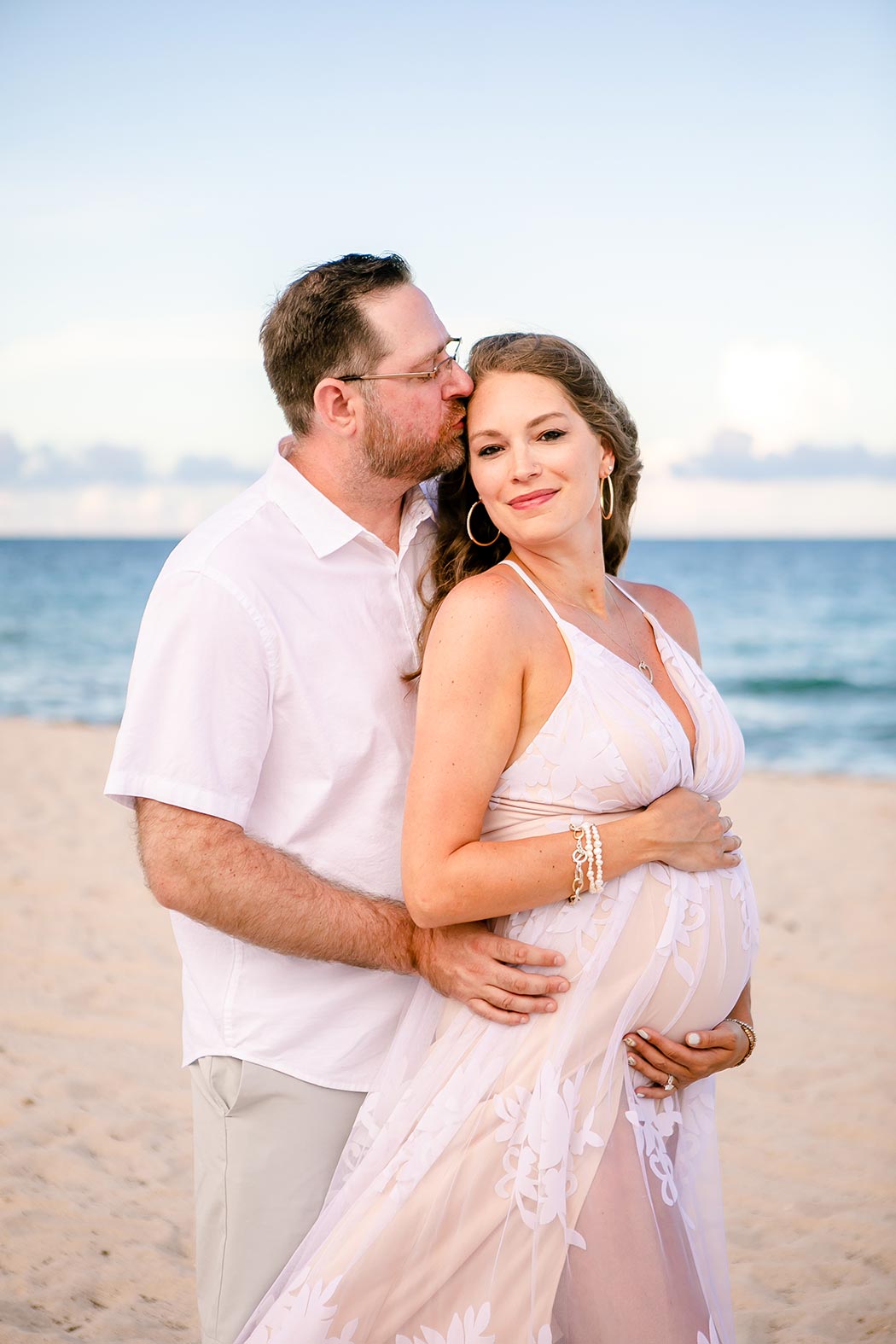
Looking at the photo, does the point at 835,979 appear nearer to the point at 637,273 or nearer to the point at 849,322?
the point at 637,273

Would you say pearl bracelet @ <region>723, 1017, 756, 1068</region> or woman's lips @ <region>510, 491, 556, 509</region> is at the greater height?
woman's lips @ <region>510, 491, 556, 509</region>

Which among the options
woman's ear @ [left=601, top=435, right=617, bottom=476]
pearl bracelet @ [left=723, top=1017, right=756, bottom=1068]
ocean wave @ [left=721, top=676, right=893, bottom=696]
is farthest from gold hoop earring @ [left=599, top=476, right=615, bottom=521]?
ocean wave @ [left=721, top=676, right=893, bottom=696]

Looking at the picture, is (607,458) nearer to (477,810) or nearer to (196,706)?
(477,810)

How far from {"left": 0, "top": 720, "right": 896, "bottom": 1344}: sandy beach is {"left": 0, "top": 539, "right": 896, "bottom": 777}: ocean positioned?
9094 mm

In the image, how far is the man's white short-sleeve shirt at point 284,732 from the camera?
2.32 metres

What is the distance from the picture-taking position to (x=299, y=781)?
2471 mm

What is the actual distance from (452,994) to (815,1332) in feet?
7.31

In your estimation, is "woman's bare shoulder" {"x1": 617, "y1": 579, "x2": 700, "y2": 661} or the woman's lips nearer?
the woman's lips

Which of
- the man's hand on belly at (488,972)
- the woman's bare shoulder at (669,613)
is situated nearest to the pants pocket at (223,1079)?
the man's hand on belly at (488,972)

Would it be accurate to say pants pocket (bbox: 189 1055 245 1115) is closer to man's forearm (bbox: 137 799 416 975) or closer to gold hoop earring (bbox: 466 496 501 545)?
man's forearm (bbox: 137 799 416 975)

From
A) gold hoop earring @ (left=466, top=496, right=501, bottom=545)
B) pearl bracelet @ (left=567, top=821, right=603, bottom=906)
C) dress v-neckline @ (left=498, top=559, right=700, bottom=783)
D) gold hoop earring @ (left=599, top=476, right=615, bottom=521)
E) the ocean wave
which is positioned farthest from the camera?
the ocean wave

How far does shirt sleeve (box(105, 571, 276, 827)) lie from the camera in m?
2.30

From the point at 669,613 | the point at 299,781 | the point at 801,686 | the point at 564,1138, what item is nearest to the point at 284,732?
the point at 299,781

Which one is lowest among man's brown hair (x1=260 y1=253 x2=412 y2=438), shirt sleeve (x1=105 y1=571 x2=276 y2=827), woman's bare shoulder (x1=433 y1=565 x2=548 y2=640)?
shirt sleeve (x1=105 y1=571 x2=276 y2=827)
